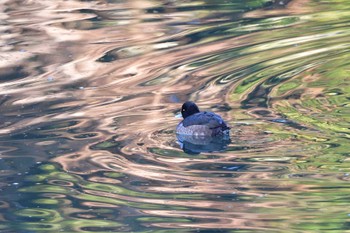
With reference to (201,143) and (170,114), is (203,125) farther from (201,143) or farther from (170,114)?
(170,114)

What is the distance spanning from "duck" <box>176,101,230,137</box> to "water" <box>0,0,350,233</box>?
5.2 inches

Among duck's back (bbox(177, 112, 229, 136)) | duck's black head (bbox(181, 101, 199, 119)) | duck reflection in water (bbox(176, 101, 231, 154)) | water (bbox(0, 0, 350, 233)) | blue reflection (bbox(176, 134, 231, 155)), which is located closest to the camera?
water (bbox(0, 0, 350, 233))

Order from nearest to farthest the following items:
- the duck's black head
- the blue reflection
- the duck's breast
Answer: the blue reflection → the duck's breast → the duck's black head

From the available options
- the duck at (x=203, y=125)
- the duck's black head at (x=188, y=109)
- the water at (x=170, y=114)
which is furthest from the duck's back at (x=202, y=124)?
the duck's black head at (x=188, y=109)

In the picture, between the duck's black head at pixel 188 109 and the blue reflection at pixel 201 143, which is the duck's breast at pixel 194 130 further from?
the duck's black head at pixel 188 109

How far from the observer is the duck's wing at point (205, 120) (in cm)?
998

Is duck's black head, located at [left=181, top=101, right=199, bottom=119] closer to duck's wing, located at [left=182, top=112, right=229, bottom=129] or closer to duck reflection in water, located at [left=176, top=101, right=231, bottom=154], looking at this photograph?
duck reflection in water, located at [left=176, top=101, right=231, bottom=154]

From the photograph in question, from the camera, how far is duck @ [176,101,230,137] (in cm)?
992

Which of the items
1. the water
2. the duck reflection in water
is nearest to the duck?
the duck reflection in water

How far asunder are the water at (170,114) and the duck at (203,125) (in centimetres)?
Result: 13

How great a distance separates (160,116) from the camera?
11023mm

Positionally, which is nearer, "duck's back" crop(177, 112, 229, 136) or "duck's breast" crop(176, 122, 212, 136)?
"duck's back" crop(177, 112, 229, 136)

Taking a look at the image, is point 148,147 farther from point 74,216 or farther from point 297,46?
point 297,46

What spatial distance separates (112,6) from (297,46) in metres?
4.37
